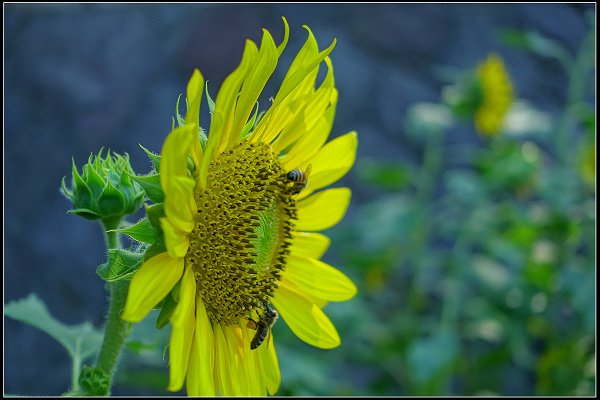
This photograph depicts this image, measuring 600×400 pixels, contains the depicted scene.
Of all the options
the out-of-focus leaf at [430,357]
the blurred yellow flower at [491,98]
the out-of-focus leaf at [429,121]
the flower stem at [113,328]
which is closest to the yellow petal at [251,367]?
the flower stem at [113,328]

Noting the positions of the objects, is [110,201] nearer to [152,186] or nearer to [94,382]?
[152,186]

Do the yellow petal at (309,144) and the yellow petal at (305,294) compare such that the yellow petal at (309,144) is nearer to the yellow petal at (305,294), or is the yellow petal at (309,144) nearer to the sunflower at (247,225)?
the sunflower at (247,225)

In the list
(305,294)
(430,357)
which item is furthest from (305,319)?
(430,357)

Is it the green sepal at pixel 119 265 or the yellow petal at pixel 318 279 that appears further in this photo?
the yellow petal at pixel 318 279

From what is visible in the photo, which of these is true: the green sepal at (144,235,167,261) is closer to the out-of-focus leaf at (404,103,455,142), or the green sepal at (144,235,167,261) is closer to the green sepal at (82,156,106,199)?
the green sepal at (82,156,106,199)

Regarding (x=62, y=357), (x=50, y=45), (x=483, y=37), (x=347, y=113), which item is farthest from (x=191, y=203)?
(x=483, y=37)
